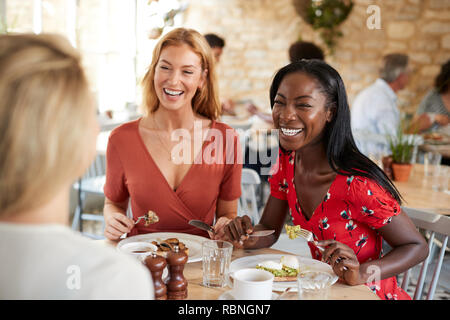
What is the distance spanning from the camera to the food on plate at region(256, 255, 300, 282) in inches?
50.4

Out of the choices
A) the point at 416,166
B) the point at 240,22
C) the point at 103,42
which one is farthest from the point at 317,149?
the point at 240,22

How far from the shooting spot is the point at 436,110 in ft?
16.7

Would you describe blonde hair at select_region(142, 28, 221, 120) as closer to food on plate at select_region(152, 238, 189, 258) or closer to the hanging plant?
food on plate at select_region(152, 238, 189, 258)

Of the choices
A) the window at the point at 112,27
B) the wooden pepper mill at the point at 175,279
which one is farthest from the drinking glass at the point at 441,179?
the window at the point at 112,27

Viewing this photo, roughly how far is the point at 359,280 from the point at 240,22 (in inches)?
265

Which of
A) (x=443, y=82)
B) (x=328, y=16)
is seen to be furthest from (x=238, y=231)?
(x=328, y=16)

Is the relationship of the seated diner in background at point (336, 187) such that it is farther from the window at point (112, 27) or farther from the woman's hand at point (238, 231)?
the window at point (112, 27)

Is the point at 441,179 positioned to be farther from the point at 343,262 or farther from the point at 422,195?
the point at 343,262

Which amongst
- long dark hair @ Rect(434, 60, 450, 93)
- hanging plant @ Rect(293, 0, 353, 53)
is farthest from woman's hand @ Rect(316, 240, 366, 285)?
hanging plant @ Rect(293, 0, 353, 53)

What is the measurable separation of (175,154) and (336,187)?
2.43ft

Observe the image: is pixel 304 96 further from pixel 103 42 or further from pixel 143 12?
pixel 143 12

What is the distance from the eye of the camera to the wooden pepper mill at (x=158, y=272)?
110cm

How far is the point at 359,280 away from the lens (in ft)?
4.26

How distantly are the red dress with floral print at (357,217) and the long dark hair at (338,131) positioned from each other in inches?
1.6
